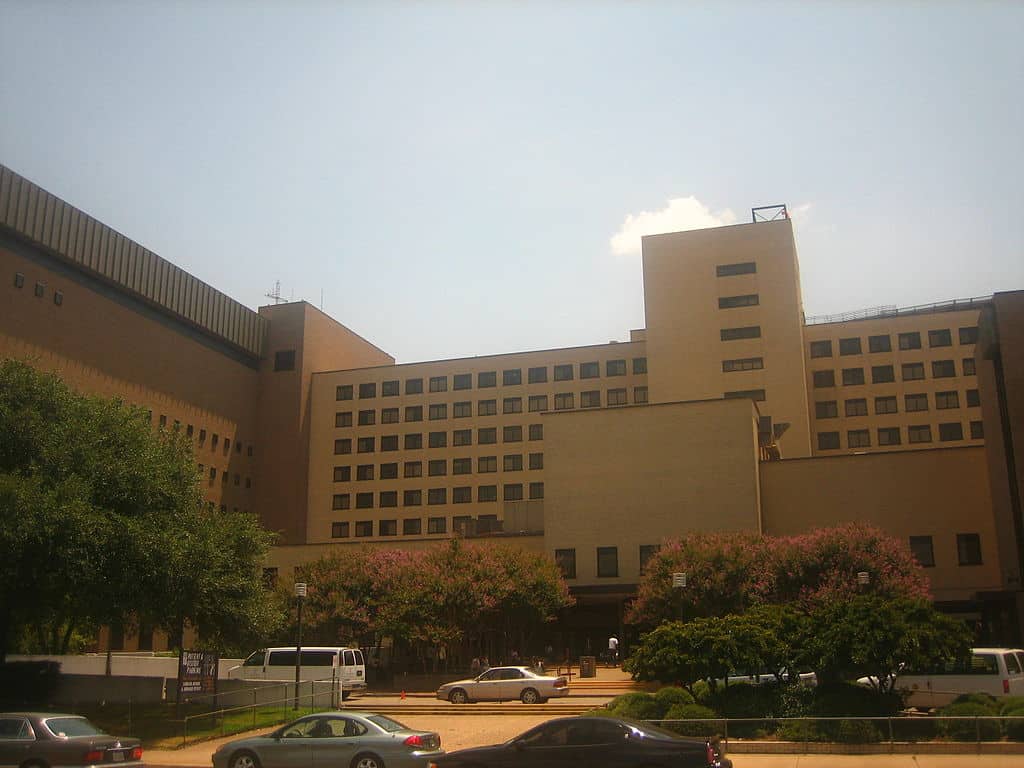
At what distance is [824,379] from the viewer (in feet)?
256

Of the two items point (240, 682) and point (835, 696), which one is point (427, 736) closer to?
point (835, 696)

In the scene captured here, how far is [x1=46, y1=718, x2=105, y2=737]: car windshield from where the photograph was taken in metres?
18.9

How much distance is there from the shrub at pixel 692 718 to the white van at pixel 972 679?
6809mm

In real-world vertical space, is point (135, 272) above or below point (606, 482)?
above

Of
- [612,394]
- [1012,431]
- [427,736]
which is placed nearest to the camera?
[427,736]

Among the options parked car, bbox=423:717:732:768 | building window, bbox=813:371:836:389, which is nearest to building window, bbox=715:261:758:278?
building window, bbox=813:371:836:389

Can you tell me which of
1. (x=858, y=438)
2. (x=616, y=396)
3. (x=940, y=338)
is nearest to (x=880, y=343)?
(x=940, y=338)

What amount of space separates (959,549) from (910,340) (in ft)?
84.8

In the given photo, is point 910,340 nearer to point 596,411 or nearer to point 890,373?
point 890,373

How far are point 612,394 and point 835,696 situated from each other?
56.4m

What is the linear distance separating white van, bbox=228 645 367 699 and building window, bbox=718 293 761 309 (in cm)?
4487

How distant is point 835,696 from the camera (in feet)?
80.7

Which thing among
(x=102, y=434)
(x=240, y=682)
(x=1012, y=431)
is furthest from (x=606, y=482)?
(x=102, y=434)

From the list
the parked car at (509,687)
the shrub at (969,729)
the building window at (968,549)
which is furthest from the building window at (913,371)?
the shrub at (969,729)
